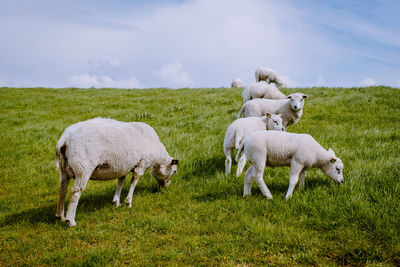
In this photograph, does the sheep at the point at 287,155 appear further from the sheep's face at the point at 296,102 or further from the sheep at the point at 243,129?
the sheep's face at the point at 296,102

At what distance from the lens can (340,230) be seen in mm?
3986

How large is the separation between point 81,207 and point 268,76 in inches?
590

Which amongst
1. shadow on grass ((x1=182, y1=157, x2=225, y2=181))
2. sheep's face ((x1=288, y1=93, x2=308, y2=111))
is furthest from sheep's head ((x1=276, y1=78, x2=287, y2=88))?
shadow on grass ((x1=182, y1=157, x2=225, y2=181))

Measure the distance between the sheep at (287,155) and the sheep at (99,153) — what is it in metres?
1.90

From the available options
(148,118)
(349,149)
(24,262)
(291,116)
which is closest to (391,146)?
(349,149)

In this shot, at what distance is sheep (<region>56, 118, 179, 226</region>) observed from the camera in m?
4.60

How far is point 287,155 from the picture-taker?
5.02 m

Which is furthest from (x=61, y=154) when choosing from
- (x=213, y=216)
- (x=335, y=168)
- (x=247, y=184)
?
(x=335, y=168)

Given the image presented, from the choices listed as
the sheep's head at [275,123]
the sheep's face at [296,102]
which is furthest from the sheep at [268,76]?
the sheep's head at [275,123]

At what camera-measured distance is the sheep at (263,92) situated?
10.0 m

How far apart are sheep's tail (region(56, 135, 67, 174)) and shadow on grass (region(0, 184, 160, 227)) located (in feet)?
3.10

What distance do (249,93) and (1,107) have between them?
14.8 meters

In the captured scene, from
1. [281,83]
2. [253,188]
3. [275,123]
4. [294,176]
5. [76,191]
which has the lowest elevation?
[253,188]

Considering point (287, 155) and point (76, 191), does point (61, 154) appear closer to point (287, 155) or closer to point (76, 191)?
point (76, 191)
